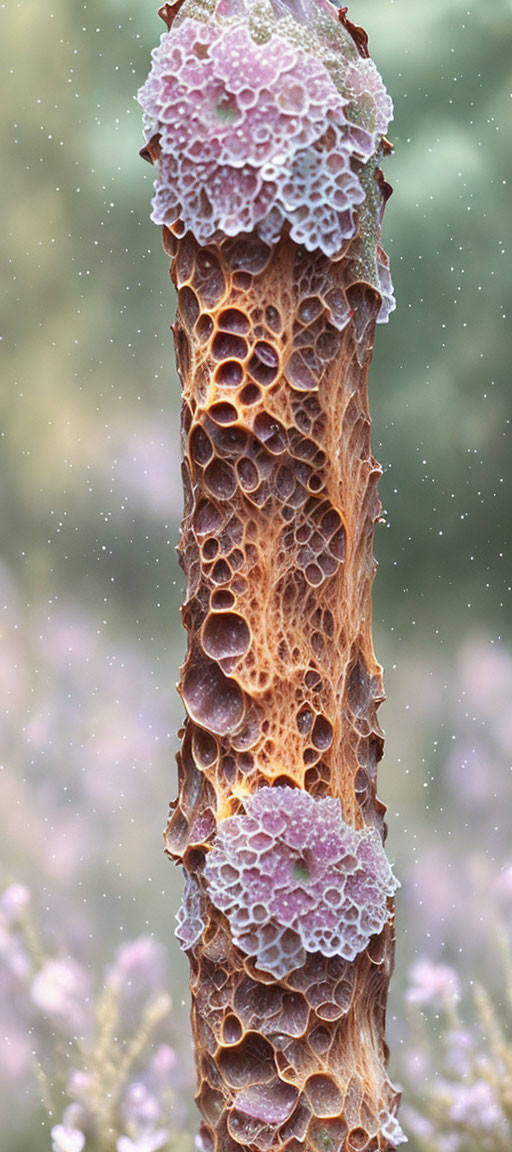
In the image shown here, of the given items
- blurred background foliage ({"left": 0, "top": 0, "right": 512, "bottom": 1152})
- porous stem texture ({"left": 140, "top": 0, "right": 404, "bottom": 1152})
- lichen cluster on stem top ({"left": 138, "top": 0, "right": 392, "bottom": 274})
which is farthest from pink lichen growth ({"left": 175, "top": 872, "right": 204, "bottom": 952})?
blurred background foliage ({"left": 0, "top": 0, "right": 512, "bottom": 1152})

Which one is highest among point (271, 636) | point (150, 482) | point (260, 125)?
point (150, 482)

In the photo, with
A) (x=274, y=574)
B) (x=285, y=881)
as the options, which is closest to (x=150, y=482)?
(x=274, y=574)

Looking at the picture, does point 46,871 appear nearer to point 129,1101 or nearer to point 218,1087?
point 129,1101

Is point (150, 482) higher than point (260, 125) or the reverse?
higher

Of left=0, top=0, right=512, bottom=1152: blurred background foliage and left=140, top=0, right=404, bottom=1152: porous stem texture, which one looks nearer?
left=140, top=0, right=404, bottom=1152: porous stem texture

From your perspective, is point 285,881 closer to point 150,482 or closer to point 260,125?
point 260,125

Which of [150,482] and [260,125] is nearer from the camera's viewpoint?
[260,125]

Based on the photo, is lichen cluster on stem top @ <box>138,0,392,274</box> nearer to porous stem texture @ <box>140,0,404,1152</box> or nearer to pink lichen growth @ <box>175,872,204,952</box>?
porous stem texture @ <box>140,0,404,1152</box>
